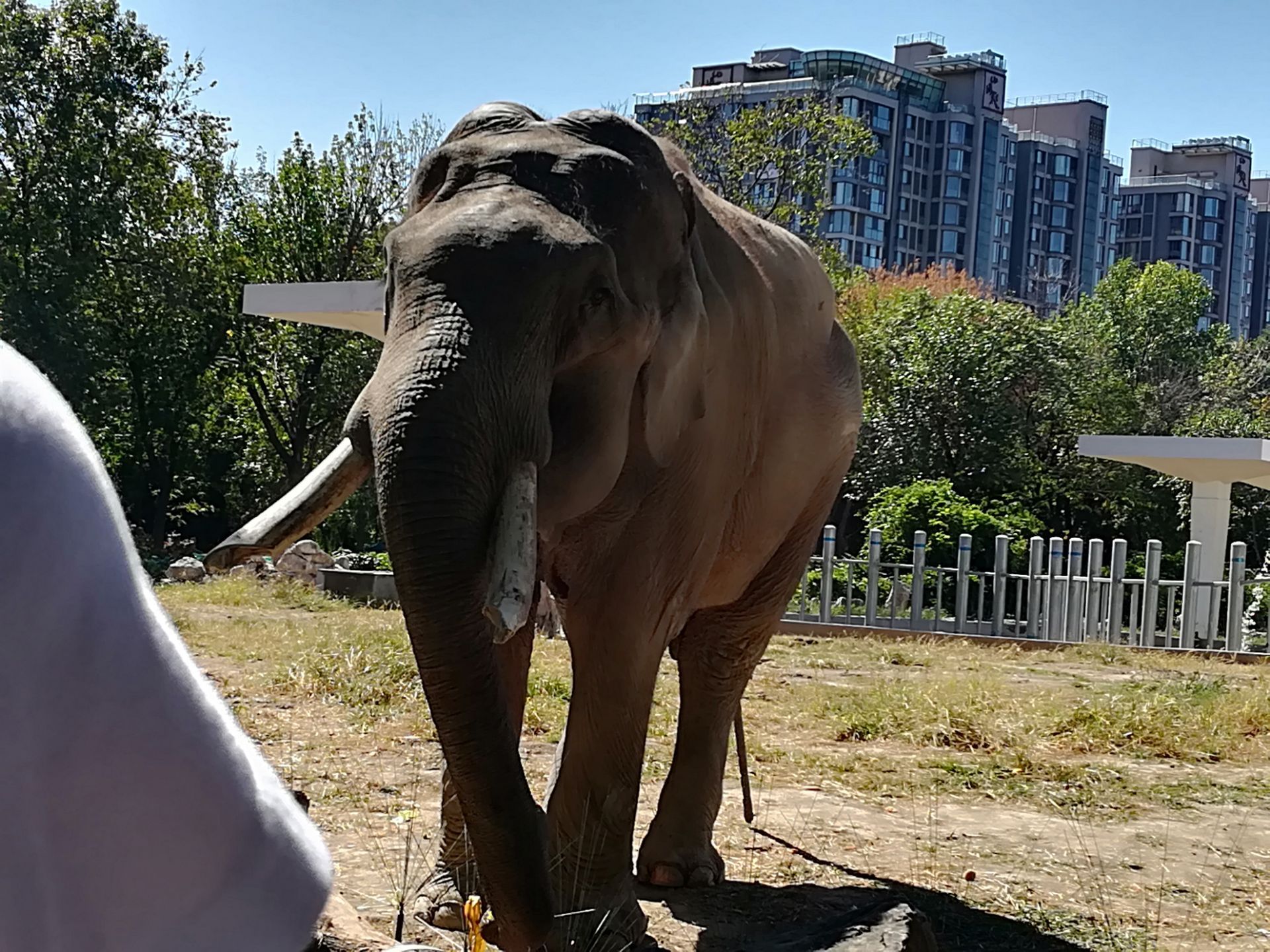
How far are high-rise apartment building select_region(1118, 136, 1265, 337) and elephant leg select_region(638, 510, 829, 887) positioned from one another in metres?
107

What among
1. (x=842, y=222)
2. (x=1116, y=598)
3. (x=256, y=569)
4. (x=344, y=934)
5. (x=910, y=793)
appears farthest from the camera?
(x=842, y=222)

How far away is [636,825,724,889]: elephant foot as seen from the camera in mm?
5582

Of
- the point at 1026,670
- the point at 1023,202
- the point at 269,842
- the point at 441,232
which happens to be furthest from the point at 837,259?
the point at 1023,202

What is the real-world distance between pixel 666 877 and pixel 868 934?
5.48 ft

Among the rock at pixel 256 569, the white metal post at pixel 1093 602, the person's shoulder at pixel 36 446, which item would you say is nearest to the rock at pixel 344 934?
the person's shoulder at pixel 36 446

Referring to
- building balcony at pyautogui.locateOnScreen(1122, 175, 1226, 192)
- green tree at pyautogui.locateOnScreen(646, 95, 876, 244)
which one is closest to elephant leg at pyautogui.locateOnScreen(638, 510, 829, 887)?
green tree at pyautogui.locateOnScreen(646, 95, 876, 244)

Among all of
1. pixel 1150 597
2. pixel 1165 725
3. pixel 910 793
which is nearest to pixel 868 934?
pixel 910 793

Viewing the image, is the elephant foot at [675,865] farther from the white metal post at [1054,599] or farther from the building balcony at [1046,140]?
the building balcony at [1046,140]

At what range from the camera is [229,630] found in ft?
43.8

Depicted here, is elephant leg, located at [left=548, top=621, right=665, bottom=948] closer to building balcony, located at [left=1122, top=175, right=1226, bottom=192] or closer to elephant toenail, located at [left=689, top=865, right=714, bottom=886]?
elephant toenail, located at [left=689, top=865, right=714, bottom=886]

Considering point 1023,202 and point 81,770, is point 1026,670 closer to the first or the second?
point 81,770

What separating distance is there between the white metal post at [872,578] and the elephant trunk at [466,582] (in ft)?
49.7

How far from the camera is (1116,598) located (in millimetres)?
17750

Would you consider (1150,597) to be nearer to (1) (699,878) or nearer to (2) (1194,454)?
→ (2) (1194,454)
